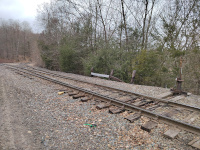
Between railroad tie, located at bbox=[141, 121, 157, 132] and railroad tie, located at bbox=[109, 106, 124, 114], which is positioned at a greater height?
railroad tie, located at bbox=[109, 106, 124, 114]

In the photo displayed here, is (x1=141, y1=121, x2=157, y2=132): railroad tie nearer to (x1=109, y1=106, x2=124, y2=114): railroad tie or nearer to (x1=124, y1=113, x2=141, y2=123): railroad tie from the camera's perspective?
(x1=124, y1=113, x2=141, y2=123): railroad tie

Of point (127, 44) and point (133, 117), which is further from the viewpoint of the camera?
point (127, 44)

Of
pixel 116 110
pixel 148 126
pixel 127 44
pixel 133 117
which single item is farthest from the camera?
pixel 127 44

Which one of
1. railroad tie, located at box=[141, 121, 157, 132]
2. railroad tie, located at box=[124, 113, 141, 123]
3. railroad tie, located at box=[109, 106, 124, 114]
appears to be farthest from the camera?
railroad tie, located at box=[109, 106, 124, 114]

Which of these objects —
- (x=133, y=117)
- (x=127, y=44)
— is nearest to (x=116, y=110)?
(x=133, y=117)

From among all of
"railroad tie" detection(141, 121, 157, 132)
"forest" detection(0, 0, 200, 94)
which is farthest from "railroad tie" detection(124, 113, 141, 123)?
"forest" detection(0, 0, 200, 94)

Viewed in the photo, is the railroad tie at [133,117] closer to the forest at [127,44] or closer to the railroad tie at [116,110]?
the railroad tie at [116,110]

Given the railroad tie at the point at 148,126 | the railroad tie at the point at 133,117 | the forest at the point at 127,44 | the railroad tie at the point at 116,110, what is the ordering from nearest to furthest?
1. the railroad tie at the point at 148,126
2. the railroad tie at the point at 133,117
3. the railroad tie at the point at 116,110
4. the forest at the point at 127,44

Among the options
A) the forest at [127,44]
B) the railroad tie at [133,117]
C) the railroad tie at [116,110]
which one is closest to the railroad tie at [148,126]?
the railroad tie at [133,117]

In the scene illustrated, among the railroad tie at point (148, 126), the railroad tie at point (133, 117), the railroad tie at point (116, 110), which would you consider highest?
the railroad tie at point (116, 110)

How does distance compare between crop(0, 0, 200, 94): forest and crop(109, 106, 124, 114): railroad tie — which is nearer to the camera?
crop(109, 106, 124, 114): railroad tie

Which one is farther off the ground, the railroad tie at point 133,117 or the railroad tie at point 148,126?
the railroad tie at point 133,117

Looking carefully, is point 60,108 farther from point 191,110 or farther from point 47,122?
point 191,110

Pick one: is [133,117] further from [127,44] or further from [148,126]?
[127,44]
